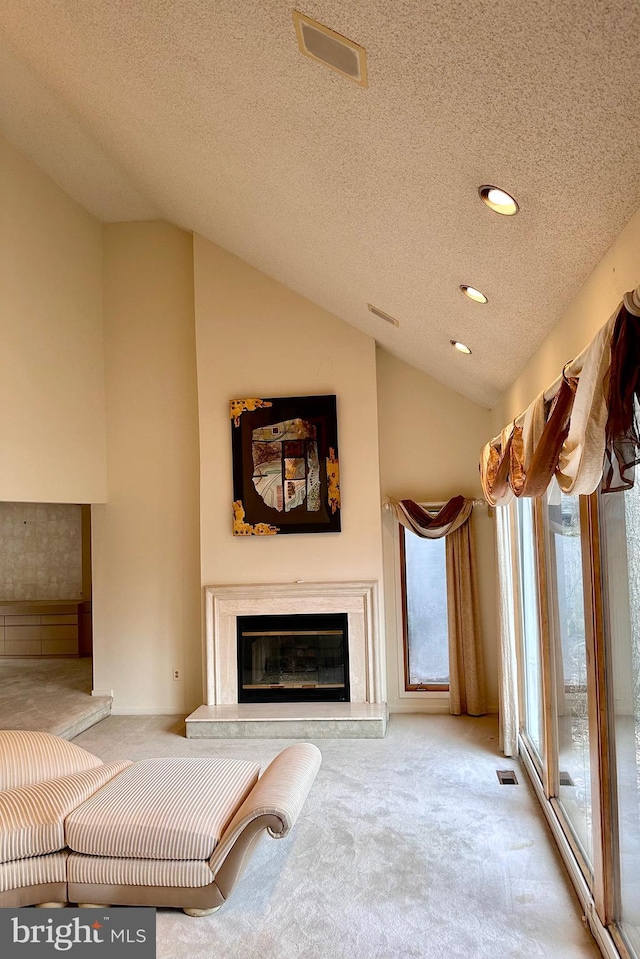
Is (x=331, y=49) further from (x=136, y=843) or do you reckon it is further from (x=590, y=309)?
(x=136, y=843)

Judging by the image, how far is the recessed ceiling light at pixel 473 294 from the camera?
3466 millimetres

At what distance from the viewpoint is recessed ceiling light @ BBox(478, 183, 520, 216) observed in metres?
2.39

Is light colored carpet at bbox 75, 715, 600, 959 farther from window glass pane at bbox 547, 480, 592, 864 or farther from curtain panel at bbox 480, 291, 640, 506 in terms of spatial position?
curtain panel at bbox 480, 291, 640, 506

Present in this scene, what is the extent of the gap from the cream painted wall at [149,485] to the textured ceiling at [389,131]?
156 cm

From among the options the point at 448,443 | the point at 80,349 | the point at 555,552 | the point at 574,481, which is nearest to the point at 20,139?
the point at 80,349

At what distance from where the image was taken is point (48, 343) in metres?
6.07

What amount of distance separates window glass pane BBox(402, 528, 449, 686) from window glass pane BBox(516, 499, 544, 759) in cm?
131

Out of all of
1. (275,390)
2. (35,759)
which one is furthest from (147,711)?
(275,390)

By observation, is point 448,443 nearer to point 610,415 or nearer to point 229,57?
point 229,57

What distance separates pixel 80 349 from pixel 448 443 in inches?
130

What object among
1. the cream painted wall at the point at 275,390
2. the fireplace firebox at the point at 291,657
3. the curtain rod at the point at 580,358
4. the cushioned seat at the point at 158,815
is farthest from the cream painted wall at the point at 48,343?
the curtain rod at the point at 580,358

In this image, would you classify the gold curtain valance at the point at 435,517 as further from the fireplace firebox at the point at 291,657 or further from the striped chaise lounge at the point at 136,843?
the striped chaise lounge at the point at 136,843

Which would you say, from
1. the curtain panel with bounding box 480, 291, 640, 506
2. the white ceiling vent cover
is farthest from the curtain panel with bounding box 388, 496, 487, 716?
the white ceiling vent cover

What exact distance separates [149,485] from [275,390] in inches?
57.8
